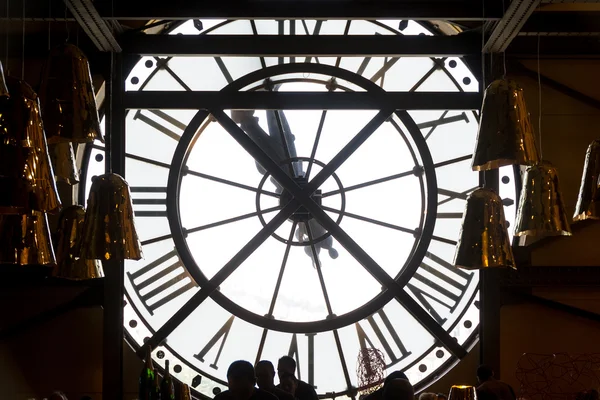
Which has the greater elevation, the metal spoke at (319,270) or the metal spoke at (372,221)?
the metal spoke at (372,221)

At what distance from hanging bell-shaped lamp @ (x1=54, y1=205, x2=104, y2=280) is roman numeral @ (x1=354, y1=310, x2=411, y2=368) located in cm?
292

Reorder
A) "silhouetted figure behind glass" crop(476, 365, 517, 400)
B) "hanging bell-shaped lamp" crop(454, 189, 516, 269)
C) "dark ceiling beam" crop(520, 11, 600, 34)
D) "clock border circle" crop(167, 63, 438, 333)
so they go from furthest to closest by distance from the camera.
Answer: "clock border circle" crop(167, 63, 438, 333), "dark ceiling beam" crop(520, 11, 600, 34), "silhouetted figure behind glass" crop(476, 365, 517, 400), "hanging bell-shaped lamp" crop(454, 189, 516, 269)

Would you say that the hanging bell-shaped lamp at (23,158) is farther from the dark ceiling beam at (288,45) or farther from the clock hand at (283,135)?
the clock hand at (283,135)

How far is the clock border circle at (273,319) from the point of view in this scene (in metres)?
6.83

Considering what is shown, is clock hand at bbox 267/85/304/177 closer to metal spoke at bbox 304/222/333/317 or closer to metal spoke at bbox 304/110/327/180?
metal spoke at bbox 304/110/327/180

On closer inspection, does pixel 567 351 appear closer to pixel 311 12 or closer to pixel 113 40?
pixel 311 12

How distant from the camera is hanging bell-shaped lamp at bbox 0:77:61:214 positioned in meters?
2.75

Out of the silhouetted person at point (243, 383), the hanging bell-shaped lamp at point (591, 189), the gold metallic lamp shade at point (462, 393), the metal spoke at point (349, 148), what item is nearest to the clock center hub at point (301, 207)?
the metal spoke at point (349, 148)

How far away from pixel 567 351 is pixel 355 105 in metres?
2.34

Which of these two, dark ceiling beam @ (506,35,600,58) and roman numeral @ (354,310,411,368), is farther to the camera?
roman numeral @ (354,310,411,368)

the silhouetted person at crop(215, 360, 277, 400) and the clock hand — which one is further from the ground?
the clock hand

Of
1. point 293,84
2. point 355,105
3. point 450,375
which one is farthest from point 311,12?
point 450,375

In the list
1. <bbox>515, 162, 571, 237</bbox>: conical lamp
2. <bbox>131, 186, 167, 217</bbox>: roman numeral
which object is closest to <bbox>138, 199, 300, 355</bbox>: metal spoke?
<bbox>131, 186, 167, 217</bbox>: roman numeral

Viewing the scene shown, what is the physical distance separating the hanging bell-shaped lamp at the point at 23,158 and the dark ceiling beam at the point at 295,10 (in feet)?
9.27
